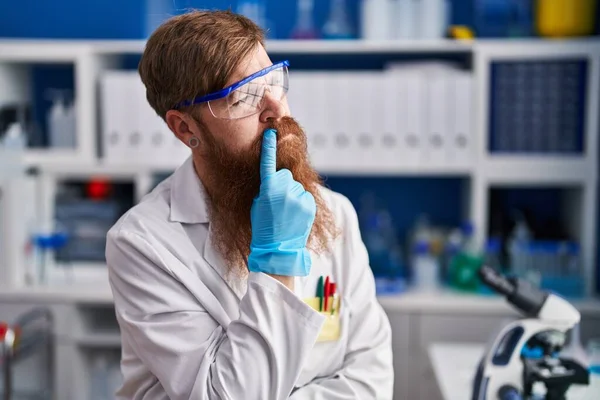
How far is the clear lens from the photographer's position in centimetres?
135

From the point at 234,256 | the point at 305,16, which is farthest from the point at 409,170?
the point at 234,256

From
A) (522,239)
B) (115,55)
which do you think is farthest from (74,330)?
(522,239)

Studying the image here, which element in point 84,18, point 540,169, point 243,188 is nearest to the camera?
point 243,188

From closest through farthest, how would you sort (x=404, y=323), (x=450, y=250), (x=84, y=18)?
(x=404, y=323) → (x=450, y=250) → (x=84, y=18)

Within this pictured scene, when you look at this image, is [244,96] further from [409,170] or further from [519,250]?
[519,250]

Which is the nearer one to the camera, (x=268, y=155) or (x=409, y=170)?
(x=268, y=155)

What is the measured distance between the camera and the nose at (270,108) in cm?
136

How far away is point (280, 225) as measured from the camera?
1.28 m

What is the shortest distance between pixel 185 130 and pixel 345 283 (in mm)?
434

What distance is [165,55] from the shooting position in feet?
4.43

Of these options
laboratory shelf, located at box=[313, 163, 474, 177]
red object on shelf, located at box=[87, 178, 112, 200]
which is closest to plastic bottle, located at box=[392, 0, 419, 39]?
laboratory shelf, located at box=[313, 163, 474, 177]

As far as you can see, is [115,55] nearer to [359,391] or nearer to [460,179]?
[460,179]

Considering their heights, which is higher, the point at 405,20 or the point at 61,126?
the point at 405,20

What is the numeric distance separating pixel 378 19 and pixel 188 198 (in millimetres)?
1752
